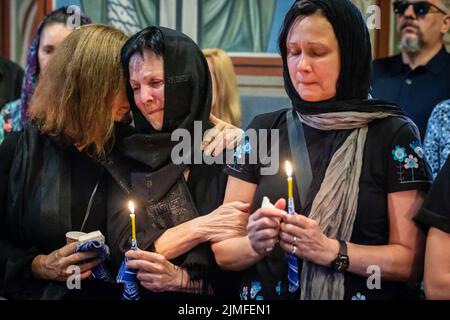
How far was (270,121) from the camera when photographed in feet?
6.83

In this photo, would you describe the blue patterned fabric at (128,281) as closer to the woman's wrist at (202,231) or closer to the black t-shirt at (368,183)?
the woman's wrist at (202,231)

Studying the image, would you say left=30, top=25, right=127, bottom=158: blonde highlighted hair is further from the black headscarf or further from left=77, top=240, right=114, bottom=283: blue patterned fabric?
left=77, top=240, right=114, bottom=283: blue patterned fabric

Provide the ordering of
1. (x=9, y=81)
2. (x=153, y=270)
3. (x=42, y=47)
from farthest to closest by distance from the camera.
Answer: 1. (x=9, y=81)
2. (x=42, y=47)
3. (x=153, y=270)

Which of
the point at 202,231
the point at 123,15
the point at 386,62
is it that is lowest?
the point at 202,231

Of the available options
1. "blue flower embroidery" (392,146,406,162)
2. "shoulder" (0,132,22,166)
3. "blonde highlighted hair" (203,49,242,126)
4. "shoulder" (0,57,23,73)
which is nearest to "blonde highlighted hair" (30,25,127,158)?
"shoulder" (0,132,22,166)

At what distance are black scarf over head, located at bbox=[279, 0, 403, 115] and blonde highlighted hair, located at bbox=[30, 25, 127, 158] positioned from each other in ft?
2.15

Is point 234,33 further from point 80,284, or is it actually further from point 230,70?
point 80,284

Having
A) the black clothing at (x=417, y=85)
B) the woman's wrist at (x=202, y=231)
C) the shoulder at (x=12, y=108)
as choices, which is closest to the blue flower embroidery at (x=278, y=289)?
the woman's wrist at (x=202, y=231)

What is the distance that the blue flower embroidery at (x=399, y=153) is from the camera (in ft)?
6.23

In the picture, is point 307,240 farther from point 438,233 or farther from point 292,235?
point 438,233

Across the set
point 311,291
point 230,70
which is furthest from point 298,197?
point 230,70

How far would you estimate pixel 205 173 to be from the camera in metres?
2.24

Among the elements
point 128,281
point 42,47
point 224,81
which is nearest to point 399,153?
point 128,281

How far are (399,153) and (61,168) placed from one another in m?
1.08
